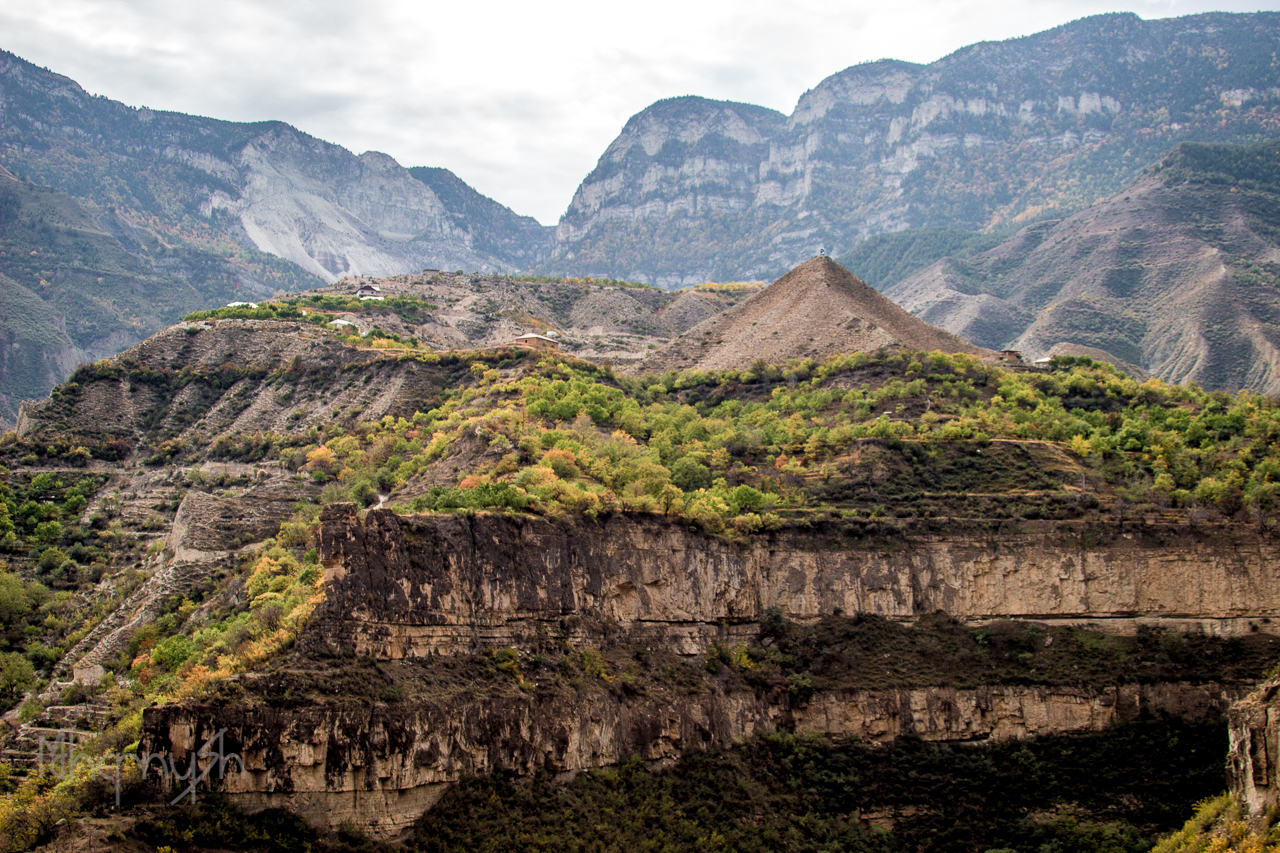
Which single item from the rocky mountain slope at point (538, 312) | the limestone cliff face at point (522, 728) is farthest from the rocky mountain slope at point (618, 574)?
the rocky mountain slope at point (538, 312)

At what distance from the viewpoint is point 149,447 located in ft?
272

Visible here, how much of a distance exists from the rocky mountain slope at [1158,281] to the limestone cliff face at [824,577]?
193ft

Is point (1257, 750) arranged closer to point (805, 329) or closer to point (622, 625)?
point (622, 625)

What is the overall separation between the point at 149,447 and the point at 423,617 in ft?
153

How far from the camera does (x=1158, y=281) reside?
5625 inches

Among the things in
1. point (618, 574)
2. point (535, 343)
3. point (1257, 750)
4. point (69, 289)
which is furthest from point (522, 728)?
point (69, 289)

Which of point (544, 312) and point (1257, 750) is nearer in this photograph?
point (1257, 750)

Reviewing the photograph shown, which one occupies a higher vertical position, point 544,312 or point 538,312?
point 544,312

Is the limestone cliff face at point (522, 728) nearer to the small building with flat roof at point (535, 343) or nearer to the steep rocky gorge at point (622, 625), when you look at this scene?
the steep rocky gorge at point (622, 625)

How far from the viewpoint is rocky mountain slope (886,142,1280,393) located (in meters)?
125

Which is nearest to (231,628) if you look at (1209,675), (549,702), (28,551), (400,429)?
(549,702)

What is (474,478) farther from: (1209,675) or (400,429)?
(1209,675)

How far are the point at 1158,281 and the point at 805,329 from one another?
65047 mm

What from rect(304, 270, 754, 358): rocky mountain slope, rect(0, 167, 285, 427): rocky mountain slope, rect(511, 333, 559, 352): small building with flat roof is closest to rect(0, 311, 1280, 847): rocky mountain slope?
rect(511, 333, 559, 352): small building with flat roof
